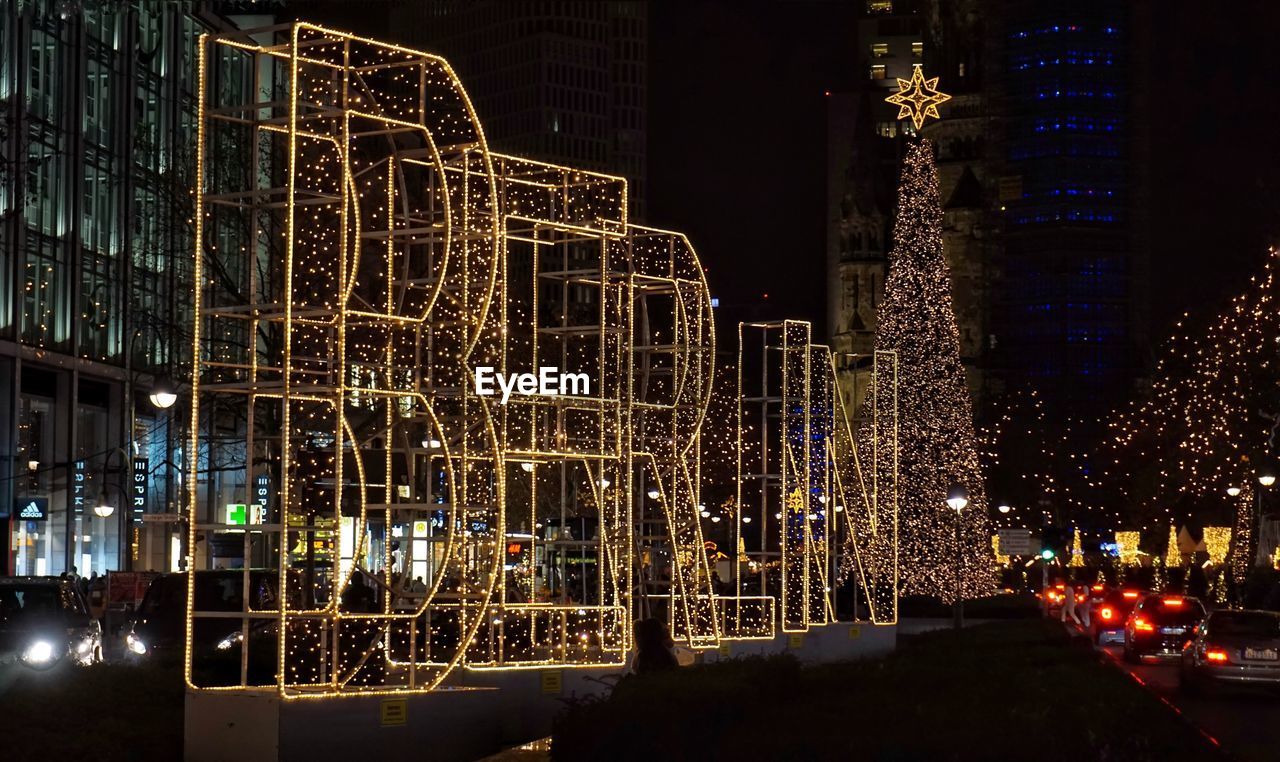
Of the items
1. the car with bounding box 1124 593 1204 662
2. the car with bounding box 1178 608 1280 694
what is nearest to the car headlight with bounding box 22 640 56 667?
the car with bounding box 1178 608 1280 694

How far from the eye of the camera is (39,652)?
85.5 feet

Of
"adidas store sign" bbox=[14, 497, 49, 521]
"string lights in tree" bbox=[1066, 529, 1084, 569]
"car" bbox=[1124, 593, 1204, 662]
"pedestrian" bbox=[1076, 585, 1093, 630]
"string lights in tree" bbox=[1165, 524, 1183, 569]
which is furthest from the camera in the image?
"string lights in tree" bbox=[1066, 529, 1084, 569]

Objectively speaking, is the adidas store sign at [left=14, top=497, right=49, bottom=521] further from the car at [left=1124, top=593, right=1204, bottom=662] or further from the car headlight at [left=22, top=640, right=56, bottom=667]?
the car at [left=1124, top=593, right=1204, bottom=662]

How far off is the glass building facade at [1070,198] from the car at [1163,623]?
96.4 meters

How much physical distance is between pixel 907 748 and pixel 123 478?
146 ft

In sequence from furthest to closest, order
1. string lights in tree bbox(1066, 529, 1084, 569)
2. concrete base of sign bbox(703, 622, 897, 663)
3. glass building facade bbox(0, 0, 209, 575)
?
string lights in tree bbox(1066, 529, 1084, 569), glass building facade bbox(0, 0, 209, 575), concrete base of sign bbox(703, 622, 897, 663)

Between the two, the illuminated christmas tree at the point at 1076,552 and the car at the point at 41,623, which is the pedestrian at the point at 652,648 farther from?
the illuminated christmas tree at the point at 1076,552

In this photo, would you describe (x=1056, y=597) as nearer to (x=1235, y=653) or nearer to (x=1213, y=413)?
(x=1213, y=413)

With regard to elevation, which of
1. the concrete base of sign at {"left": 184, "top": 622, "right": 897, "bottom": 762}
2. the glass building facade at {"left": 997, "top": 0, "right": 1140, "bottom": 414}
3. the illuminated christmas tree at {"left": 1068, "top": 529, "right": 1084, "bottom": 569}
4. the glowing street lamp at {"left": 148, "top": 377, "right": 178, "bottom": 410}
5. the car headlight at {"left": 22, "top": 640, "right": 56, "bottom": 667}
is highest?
the glass building facade at {"left": 997, "top": 0, "right": 1140, "bottom": 414}

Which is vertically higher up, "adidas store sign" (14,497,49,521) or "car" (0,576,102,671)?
"adidas store sign" (14,497,49,521)

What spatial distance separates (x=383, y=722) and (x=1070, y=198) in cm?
12691

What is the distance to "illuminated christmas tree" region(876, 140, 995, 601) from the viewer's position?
56250mm

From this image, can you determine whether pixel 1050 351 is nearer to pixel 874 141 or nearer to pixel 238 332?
pixel 874 141

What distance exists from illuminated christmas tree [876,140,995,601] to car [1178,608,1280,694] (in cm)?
2303
